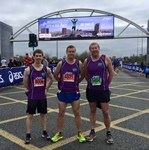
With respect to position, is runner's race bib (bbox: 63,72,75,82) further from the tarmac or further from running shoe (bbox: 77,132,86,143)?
the tarmac

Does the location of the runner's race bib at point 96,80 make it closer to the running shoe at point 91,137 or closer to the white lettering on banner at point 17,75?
the running shoe at point 91,137

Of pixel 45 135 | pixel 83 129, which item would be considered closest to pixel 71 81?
pixel 45 135

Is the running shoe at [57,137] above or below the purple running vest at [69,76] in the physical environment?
below

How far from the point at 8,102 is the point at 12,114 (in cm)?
270

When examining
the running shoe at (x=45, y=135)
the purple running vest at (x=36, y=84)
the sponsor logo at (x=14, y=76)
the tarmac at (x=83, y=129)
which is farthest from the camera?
the sponsor logo at (x=14, y=76)

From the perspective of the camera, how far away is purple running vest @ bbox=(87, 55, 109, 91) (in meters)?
6.92

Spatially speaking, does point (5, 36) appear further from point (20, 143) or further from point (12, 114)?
point (20, 143)

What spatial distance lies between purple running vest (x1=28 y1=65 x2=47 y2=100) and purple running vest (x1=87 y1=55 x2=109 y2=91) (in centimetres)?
90

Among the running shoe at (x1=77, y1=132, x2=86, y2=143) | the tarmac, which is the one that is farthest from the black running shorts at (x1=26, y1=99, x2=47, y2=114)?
the running shoe at (x1=77, y1=132, x2=86, y2=143)

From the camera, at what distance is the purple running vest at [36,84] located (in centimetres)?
703

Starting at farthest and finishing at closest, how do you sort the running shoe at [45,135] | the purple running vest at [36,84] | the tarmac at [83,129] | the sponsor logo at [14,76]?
the sponsor logo at [14,76] < the running shoe at [45,135] < the purple running vest at [36,84] < the tarmac at [83,129]

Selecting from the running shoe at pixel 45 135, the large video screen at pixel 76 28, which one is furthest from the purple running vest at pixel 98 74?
the large video screen at pixel 76 28

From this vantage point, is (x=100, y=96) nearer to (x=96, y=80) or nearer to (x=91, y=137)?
(x=96, y=80)

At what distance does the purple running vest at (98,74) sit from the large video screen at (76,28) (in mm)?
36348
